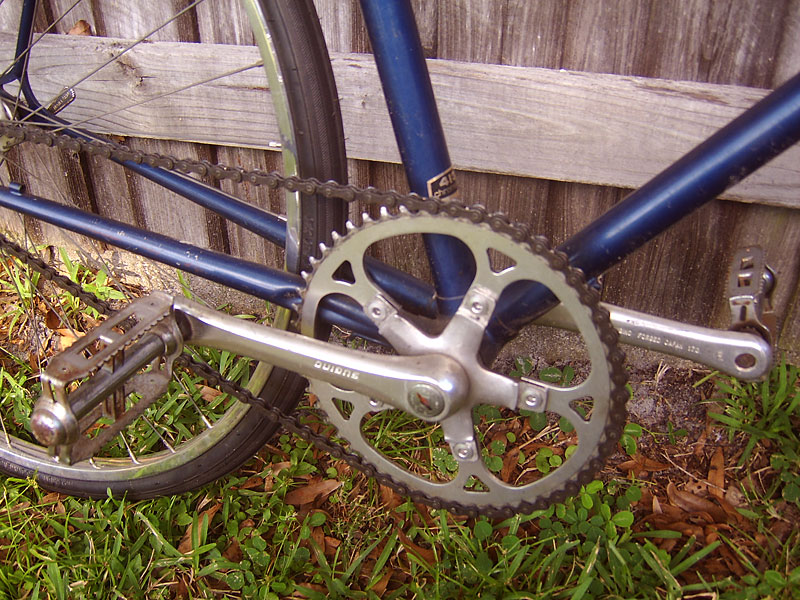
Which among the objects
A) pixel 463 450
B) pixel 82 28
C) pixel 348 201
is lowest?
pixel 463 450

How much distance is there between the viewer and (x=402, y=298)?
1.27m

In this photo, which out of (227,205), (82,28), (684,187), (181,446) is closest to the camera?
(684,187)

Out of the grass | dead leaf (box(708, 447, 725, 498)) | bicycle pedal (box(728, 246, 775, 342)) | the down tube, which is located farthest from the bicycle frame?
dead leaf (box(708, 447, 725, 498))

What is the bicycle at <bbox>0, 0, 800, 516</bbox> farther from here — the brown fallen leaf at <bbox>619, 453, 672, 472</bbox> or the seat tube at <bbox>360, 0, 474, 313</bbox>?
the brown fallen leaf at <bbox>619, 453, 672, 472</bbox>

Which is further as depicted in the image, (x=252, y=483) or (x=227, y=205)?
(x=252, y=483)

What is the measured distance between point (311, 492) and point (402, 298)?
0.65m

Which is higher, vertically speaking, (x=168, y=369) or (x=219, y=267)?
(x=219, y=267)

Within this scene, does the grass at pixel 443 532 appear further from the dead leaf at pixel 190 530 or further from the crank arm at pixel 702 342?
the crank arm at pixel 702 342

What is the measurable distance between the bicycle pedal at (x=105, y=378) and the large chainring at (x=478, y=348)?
26cm

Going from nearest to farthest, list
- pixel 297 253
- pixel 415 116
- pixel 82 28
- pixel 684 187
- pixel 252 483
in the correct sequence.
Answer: pixel 684 187, pixel 415 116, pixel 297 253, pixel 252 483, pixel 82 28

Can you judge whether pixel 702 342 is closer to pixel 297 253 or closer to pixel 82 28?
pixel 297 253

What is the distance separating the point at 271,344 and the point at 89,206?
1354mm

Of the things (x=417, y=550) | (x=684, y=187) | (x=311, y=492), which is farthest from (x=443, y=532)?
(x=684, y=187)

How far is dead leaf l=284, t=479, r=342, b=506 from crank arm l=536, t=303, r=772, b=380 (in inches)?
34.1
